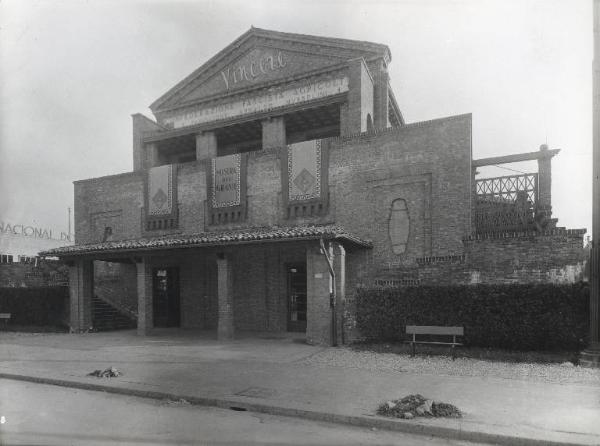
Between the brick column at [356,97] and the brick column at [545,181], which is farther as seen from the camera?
the brick column at [356,97]

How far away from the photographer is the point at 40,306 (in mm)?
18969

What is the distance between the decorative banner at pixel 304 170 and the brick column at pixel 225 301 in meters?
4.06

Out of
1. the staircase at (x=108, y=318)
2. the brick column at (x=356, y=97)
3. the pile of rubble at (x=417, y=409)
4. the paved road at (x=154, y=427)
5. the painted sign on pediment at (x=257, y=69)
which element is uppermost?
the painted sign on pediment at (x=257, y=69)

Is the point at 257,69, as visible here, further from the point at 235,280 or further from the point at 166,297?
the point at 166,297

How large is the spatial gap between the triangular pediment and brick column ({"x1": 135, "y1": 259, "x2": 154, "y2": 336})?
9.90m

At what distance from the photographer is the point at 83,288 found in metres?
17.4

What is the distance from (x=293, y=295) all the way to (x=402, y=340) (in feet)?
19.6

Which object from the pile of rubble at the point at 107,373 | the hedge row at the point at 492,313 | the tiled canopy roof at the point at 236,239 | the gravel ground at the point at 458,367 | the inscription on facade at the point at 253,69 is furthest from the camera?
the inscription on facade at the point at 253,69

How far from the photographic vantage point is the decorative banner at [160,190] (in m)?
19.8

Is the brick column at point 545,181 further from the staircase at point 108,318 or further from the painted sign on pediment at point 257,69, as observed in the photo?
the staircase at point 108,318

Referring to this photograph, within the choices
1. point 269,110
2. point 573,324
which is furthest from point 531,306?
point 269,110

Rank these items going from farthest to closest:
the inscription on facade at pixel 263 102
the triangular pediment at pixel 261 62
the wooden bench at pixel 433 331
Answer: the triangular pediment at pixel 261 62 → the inscription on facade at pixel 263 102 → the wooden bench at pixel 433 331

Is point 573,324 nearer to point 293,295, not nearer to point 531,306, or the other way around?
point 531,306

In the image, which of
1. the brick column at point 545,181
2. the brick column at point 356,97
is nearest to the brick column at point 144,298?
the brick column at point 356,97
